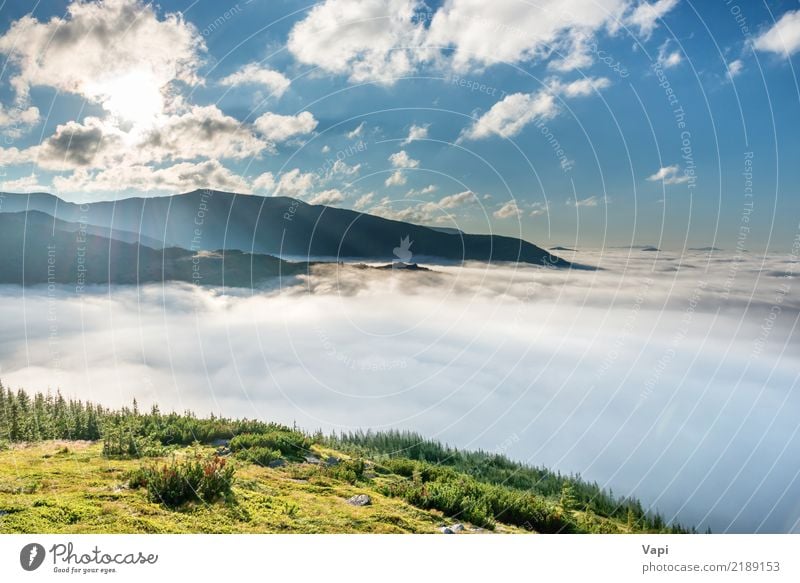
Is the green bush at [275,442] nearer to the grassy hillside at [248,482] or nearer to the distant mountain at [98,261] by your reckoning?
the grassy hillside at [248,482]

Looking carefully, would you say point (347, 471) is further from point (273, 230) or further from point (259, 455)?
point (273, 230)

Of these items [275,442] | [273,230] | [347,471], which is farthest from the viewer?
[273,230]

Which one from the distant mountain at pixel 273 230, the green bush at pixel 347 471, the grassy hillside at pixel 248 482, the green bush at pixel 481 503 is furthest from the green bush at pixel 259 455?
the distant mountain at pixel 273 230

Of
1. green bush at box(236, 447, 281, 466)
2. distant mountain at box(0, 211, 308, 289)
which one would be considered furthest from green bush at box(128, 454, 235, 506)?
distant mountain at box(0, 211, 308, 289)

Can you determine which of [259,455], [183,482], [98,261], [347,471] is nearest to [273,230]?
[98,261]
